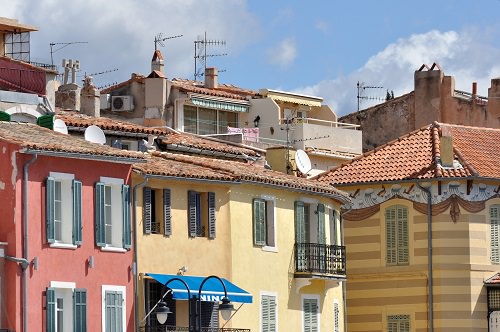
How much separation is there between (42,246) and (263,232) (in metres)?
12.4

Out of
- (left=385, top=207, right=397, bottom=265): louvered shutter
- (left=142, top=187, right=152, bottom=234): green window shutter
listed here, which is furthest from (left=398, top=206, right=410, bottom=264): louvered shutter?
(left=142, top=187, right=152, bottom=234): green window shutter

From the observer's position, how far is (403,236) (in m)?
82.9

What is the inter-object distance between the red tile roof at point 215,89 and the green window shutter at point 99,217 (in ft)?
85.2

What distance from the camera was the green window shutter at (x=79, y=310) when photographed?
209 feet

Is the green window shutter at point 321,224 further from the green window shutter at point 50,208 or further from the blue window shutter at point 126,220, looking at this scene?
the green window shutter at point 50,208

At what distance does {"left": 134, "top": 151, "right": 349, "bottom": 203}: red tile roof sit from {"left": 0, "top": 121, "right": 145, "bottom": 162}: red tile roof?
1048mm

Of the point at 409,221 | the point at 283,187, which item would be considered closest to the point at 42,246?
the point at 283,187

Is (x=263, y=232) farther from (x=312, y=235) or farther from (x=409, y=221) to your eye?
(x=409, y=221)

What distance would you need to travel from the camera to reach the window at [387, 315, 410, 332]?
82.4 meters

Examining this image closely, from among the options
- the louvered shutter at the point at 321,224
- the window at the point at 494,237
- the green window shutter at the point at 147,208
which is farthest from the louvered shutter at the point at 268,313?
the window at the point at 494,237

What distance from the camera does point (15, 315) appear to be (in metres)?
61.5

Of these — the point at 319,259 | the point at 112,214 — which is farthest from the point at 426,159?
the point at 112,214

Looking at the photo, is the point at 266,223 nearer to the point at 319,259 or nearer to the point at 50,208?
the point at 319,259

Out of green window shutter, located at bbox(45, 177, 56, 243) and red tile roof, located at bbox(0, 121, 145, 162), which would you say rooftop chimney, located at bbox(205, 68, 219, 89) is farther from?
green window shutter, located at bbox(45, 177, 56, 243)
